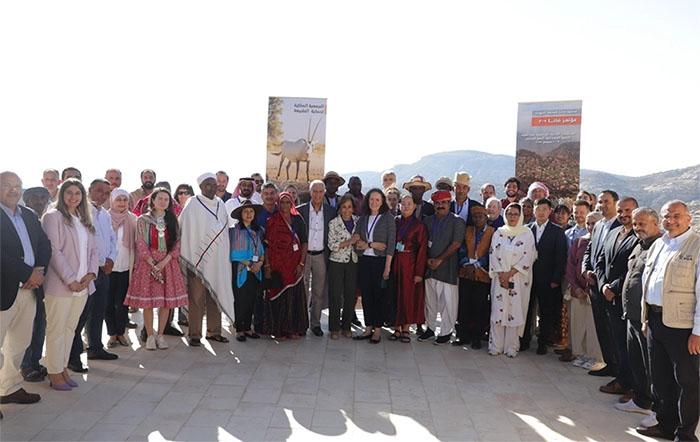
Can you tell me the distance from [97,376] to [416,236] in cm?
349

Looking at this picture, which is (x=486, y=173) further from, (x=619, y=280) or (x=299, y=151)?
(x=619, y=280)

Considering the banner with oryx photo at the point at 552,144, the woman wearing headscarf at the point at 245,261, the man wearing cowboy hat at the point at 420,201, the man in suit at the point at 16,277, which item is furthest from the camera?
the banner with oryx photo at the point at 552,144

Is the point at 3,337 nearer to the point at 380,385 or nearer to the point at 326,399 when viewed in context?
the point at 326,399

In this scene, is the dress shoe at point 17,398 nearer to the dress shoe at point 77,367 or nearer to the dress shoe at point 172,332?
the dress shoe at point 77,367

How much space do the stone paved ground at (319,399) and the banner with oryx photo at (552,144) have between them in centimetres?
430

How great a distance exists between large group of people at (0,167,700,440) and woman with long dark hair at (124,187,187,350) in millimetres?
14

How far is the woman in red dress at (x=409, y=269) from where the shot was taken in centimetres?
593

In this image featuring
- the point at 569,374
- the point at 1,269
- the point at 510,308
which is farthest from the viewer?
the point at 510,308

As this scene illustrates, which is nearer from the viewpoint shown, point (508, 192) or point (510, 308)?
point (510, 308)

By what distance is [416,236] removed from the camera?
5.95 metres

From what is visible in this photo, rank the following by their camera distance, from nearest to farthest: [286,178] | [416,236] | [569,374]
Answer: [569,374]
[416,236]
[286,178]

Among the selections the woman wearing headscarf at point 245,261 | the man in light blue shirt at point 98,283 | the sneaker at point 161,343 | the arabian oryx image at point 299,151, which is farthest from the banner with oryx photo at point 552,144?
the man in light blue shirt at point 98,283

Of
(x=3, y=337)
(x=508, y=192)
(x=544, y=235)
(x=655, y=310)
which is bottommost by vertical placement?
(x=3, y=337)

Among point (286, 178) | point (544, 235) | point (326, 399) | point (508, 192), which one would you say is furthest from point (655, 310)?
point (286, 178)
